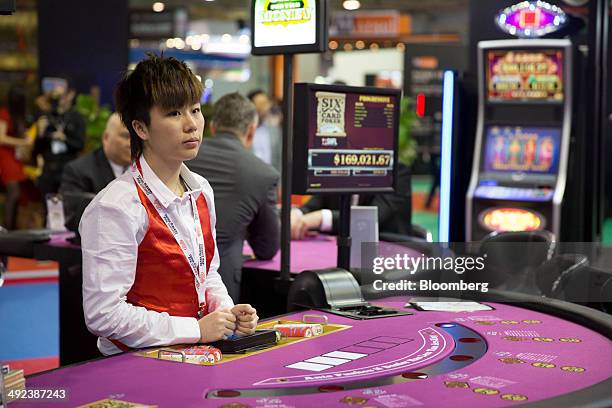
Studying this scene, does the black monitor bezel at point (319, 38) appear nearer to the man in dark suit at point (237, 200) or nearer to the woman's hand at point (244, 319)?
the man in dark suit at point (237, 200)

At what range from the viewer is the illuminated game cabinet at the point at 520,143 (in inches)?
267

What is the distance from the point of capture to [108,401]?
1.69 m

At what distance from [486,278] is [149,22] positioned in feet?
47.0

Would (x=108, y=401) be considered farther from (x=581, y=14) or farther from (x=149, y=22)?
(x=149, y=22)

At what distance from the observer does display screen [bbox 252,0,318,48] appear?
10.7ft

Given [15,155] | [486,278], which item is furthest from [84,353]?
[15,155]

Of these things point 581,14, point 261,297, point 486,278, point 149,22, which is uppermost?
point 149,22

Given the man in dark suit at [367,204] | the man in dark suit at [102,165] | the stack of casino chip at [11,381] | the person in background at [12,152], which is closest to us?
the stack of casino chip at [11,381]

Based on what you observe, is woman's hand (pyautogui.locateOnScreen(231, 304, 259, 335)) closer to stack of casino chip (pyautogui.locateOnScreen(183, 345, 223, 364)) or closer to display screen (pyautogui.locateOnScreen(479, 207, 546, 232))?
stack of casino chip (pyautogui.locateOnScreen(183, 345, 223, 364))

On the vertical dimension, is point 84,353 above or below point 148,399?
below

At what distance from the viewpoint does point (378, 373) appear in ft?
6.31

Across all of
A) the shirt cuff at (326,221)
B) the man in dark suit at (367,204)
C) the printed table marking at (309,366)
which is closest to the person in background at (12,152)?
the man in dark suit at (367,204)
